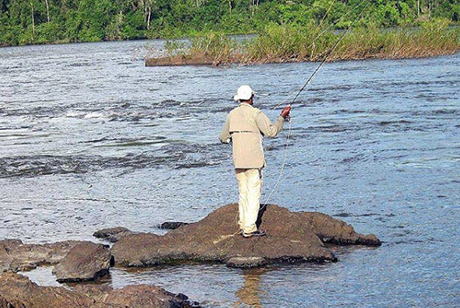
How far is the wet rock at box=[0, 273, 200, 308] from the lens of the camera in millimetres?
7707

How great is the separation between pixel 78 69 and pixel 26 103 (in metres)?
19.2

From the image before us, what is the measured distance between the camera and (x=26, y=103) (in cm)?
3328

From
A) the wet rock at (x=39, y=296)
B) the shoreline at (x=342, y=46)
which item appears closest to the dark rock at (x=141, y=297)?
the wet rock at (x=39, y=296)

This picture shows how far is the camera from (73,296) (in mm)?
7797

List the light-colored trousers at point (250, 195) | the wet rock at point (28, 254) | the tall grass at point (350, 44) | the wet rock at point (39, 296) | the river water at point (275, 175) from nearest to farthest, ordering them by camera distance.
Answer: the wet rock at point (39, 296) < the river water at point (275, 175) < the light-colored trousers at point (250, 195) < the wet rock at point (28, 254) < the tall grass at point (350, 44)

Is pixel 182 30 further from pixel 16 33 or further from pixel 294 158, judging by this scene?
pixel 294 158

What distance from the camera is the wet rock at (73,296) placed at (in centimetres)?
771

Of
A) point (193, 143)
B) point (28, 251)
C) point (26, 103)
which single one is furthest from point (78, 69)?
point (28, 251)

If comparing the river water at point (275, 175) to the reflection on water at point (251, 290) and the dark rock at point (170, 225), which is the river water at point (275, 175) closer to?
the reflection on water at point (251, 290)

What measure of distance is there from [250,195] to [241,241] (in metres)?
0.51

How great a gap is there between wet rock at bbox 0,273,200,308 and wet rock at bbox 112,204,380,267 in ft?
6.56

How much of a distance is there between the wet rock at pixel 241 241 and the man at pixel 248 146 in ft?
0.79

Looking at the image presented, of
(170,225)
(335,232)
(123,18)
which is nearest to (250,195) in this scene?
(335,232)

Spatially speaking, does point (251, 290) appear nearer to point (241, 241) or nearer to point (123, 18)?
point (241, 241)
